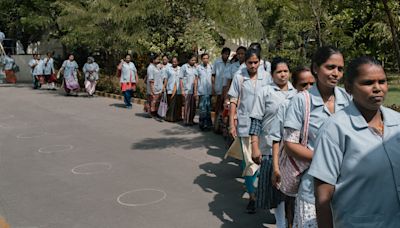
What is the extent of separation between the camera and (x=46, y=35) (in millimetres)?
28391

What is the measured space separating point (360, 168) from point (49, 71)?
19.7m

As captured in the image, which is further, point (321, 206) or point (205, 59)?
point (205, 59)

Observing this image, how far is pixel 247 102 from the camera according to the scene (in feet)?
16.5

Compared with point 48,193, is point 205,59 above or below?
above

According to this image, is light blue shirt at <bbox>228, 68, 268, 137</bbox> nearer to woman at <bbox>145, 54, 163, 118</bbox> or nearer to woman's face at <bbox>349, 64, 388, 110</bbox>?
woman's face at <bbox>349, 64, 388, 110</bbox>

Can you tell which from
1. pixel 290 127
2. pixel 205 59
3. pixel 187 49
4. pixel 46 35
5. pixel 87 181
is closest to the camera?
pixel 290 127

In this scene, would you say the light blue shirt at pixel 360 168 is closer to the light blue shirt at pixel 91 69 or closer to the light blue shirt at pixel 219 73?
the light blue shirt at pixel 219 73

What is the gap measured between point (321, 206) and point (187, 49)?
13.4 metres

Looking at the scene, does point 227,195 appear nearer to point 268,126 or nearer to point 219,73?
point 268,126

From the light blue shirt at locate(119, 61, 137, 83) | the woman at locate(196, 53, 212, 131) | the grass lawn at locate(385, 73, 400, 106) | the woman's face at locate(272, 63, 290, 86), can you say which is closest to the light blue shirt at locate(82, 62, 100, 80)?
the light blue shirt at locate(119, 61, 137, 83)

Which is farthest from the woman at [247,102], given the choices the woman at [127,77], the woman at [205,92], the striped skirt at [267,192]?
the woman at [127,77]

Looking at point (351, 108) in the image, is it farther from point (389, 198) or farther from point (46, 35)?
point (46, 35)

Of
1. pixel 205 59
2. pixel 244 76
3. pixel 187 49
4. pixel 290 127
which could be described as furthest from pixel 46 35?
pixel 290 127

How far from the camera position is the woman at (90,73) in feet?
55.0
